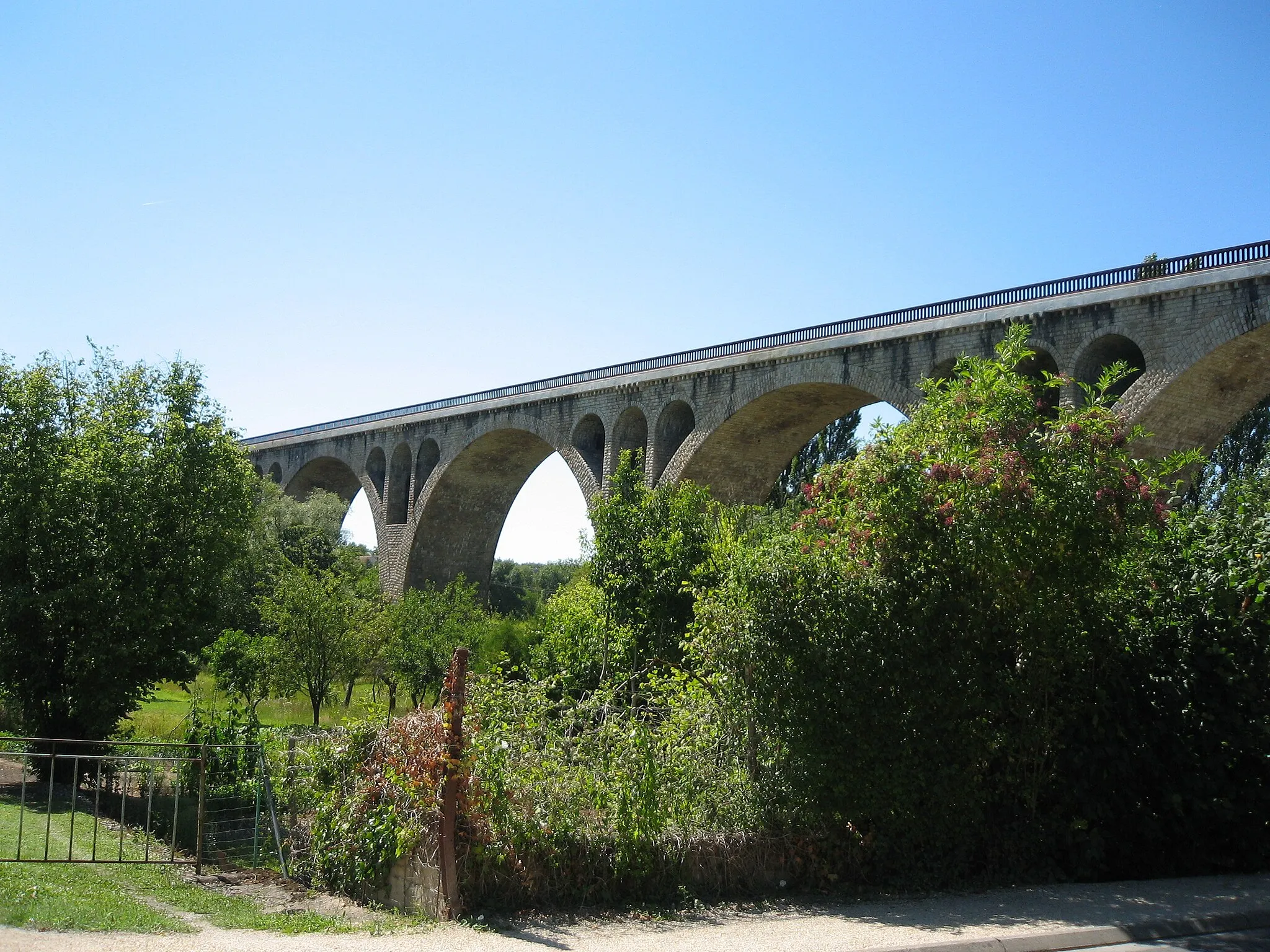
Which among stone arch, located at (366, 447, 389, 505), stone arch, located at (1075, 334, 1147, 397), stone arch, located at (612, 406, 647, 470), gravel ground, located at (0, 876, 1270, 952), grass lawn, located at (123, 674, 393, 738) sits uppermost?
stone arch, located at (366, 447, 389, 505)

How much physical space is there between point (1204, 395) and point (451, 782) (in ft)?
45.5

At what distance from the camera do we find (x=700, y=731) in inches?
296

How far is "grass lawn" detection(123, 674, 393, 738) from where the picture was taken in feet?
60.9

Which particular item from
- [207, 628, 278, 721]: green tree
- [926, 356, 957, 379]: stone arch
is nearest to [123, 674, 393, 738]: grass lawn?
[207, 628, 278, 721]: green tree

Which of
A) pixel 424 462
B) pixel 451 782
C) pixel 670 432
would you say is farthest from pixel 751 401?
pixel 451 782

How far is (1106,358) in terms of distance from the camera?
16984 millimetres

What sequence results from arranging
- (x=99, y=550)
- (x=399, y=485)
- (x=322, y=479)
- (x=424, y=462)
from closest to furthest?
(x=99, y=550)
(x=424, y=462)
(x=399, y=485)
(x=322, y=479)

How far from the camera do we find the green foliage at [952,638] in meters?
7.00

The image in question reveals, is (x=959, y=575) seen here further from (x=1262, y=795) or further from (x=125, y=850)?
(x=125, y=850)

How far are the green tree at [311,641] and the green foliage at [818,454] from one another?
11364mm

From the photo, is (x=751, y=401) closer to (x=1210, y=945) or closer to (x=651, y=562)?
(x=651, y=562)

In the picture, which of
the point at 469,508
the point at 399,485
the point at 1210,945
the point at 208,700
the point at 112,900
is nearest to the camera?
the point at 1210,945

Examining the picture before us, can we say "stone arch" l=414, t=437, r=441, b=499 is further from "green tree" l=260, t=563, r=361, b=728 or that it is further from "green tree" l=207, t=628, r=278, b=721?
"green tree" l=207, t=628, r=278, b=721

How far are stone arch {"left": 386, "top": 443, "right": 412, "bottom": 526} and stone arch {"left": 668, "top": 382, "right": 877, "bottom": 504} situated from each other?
13.5 m
